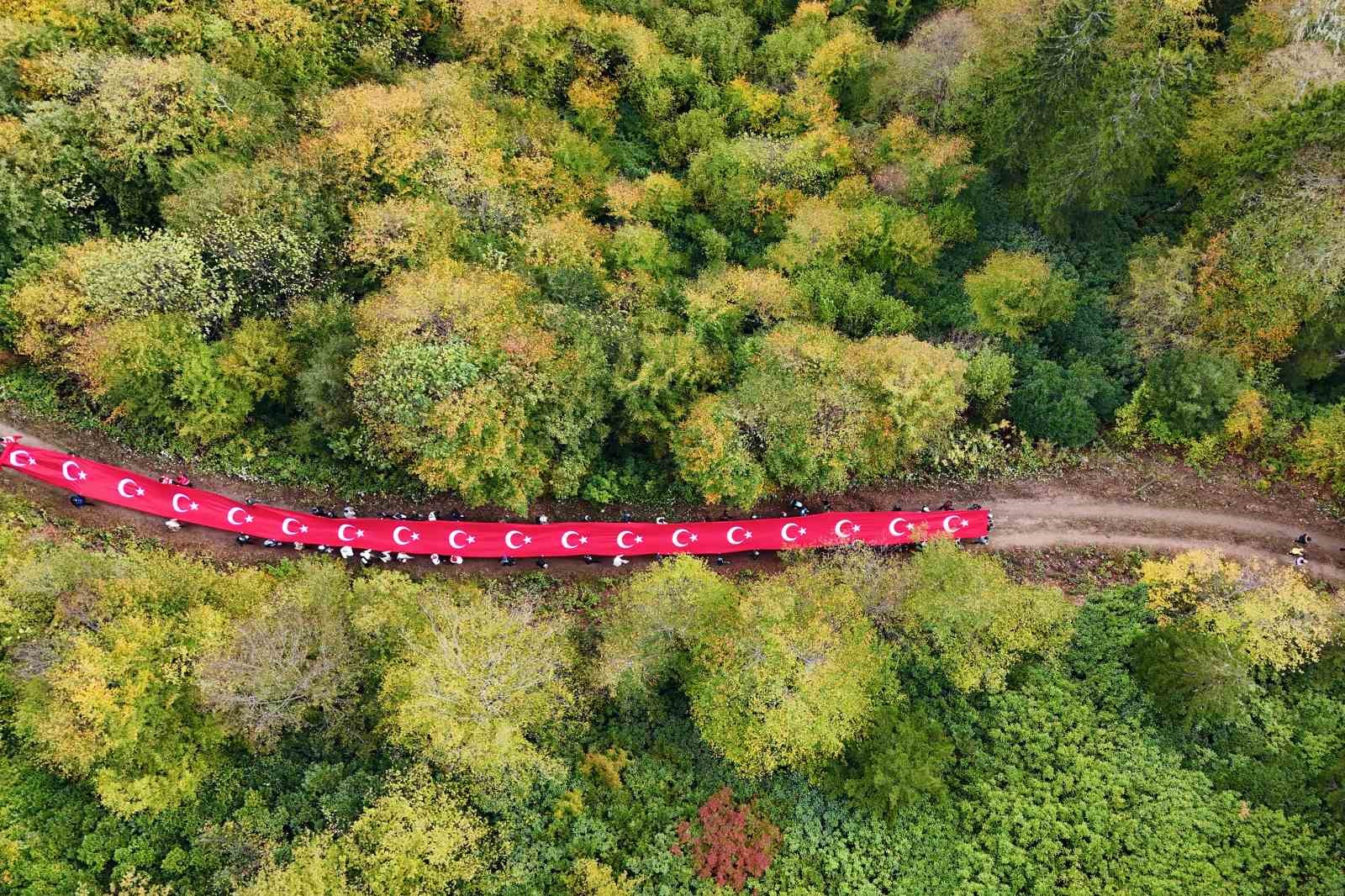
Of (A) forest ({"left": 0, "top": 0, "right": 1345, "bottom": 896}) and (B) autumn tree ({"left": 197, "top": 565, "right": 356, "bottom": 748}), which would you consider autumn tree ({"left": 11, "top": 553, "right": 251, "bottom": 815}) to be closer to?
(A) forest ({"left": 0, "top": 0, "right": 1345, "bottom": 896})

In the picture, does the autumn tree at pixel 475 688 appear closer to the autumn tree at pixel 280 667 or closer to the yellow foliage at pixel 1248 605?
the autumn tree at pixel 280 667

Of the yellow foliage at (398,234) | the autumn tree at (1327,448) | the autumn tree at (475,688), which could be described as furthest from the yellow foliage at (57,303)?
the autumn tree at (1327,448)

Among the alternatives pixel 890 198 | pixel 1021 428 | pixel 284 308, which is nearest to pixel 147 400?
pixel 284 308

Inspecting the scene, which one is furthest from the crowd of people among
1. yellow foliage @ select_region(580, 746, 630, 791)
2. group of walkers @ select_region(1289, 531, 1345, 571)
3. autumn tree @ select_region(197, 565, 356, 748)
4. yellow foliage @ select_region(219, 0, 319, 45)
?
yellow foliage @ select_region(219, 0, 319, 45)

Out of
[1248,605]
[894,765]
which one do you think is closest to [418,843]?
[894,765]

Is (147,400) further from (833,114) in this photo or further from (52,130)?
(833,114)

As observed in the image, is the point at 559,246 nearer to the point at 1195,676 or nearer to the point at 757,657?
the point at 757,657
